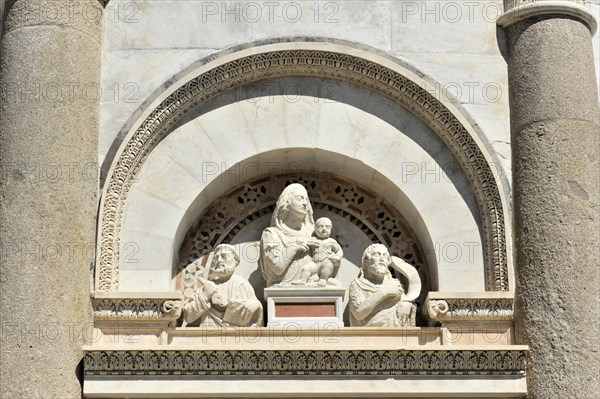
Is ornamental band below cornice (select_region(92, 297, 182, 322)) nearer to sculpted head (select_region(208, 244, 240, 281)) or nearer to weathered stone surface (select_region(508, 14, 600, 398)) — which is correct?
sculpted head (select_region(208, 244, 240, 281))

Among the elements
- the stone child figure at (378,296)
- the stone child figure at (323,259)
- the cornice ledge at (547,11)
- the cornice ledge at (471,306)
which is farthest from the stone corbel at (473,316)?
the cornice ledge at (547,11)

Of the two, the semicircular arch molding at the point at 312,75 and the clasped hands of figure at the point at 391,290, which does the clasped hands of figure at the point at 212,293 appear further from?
the clasped hands of figure at the point at 391,290

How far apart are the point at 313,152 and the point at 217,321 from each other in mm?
1929

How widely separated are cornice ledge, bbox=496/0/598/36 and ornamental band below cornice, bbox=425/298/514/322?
109 inches

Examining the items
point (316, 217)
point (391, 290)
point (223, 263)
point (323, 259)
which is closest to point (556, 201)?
point (391, 290)

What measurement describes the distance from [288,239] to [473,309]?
185 centimetres

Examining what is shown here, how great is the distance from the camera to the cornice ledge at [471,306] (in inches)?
494

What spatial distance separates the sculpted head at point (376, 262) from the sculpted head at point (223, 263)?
3.96ft

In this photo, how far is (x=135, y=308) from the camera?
40.9ft

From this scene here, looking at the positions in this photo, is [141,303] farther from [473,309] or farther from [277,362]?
[473,309]

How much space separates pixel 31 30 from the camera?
1288cm

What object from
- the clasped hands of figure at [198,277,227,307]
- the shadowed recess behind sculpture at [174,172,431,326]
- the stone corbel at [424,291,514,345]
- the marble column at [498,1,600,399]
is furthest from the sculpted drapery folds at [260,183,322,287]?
the marble column at [498,1,600,399]

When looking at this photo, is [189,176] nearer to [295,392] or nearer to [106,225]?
[106,225]

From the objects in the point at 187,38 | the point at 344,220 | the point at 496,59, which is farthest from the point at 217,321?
the point at 496,59
